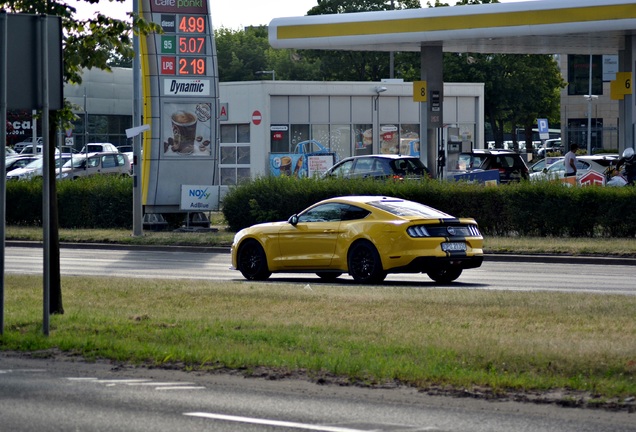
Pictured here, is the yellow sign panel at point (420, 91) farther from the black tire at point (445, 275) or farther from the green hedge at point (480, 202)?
the black tire at point (445, 275)

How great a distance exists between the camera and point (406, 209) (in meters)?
19.2

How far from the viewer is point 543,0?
3500cm

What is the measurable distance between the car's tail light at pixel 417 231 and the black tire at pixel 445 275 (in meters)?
0.80

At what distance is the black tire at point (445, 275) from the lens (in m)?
19.1

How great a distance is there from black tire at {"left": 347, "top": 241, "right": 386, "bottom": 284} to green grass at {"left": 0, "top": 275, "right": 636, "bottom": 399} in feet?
6.68

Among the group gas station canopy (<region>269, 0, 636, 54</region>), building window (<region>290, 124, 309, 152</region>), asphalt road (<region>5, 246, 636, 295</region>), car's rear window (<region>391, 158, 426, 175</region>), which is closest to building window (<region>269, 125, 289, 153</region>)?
building window (<region>290, 124, 309, 152</region>)

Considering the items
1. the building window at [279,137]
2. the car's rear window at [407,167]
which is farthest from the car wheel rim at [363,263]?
the building window at [279,137]

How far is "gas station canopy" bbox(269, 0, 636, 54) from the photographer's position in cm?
3434

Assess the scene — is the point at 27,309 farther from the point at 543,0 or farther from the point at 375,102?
the point at 375,102

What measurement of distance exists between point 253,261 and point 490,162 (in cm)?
2081

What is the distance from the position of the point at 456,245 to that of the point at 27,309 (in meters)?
7.29

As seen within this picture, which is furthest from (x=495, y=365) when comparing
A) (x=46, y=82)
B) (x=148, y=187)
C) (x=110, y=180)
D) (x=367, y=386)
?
(x=110, y=180)

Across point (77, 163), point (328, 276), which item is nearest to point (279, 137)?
point (77, 163)

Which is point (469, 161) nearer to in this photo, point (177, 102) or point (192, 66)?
point (192, 66)
